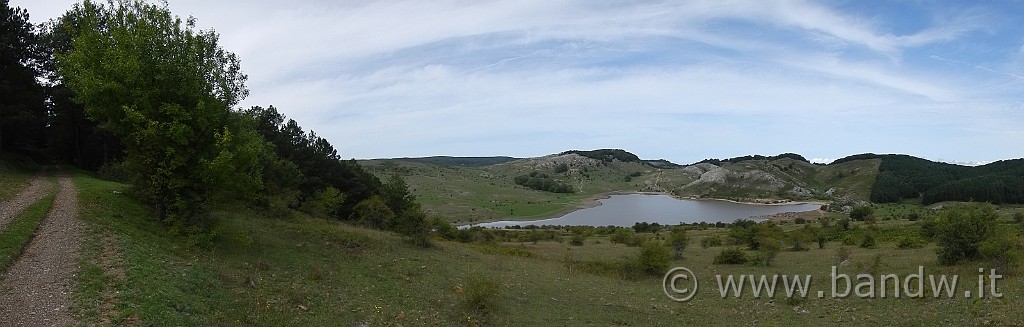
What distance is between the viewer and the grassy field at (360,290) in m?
13.8

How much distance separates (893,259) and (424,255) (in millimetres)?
31637

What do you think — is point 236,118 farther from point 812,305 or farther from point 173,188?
point 812,305

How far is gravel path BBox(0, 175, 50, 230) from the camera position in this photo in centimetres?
1755

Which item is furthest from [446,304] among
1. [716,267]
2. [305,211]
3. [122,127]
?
[305,211]

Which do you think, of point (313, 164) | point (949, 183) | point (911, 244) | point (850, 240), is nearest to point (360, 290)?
point (313, 164)

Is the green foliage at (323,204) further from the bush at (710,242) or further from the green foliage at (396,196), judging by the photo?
the bush at (710,242)

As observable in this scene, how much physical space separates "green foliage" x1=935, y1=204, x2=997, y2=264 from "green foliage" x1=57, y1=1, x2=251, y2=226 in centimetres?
3850

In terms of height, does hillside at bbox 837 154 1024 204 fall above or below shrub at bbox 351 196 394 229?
above

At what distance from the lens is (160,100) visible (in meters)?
19.4

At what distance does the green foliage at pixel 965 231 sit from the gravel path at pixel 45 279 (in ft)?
132

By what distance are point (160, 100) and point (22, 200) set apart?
771cm

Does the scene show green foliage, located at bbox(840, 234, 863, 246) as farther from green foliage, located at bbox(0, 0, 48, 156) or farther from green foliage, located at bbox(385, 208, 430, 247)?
green foliage, located at bbox(0, 0, 48, 156)

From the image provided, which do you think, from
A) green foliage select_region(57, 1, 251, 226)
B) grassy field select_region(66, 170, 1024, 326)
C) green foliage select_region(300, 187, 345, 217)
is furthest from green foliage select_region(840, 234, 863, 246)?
green foliage select_region(57, 1, 251, 226)

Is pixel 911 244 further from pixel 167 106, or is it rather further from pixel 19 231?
pixel 19 231
